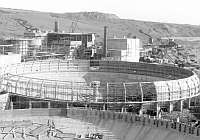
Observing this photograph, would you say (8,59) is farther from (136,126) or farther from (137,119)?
(136,126)

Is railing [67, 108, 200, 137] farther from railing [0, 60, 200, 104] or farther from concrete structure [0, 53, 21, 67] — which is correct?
concrete structure [0, 53, 21, 67]

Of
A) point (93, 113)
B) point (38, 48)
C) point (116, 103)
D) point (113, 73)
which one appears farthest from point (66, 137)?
point (38, 48)

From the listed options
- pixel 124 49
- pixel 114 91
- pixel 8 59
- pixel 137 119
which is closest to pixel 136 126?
pixel 137 119

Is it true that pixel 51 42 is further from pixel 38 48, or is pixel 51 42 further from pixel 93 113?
pixel 93 113

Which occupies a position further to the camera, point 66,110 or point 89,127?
point 66,110

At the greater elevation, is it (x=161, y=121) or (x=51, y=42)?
(x=51, y=42)

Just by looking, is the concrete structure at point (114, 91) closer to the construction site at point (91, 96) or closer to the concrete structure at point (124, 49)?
the construction site at point (91, 96)

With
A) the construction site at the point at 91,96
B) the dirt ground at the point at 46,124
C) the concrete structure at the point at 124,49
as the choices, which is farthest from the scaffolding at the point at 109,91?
the concrete structure at the point at 124,49
